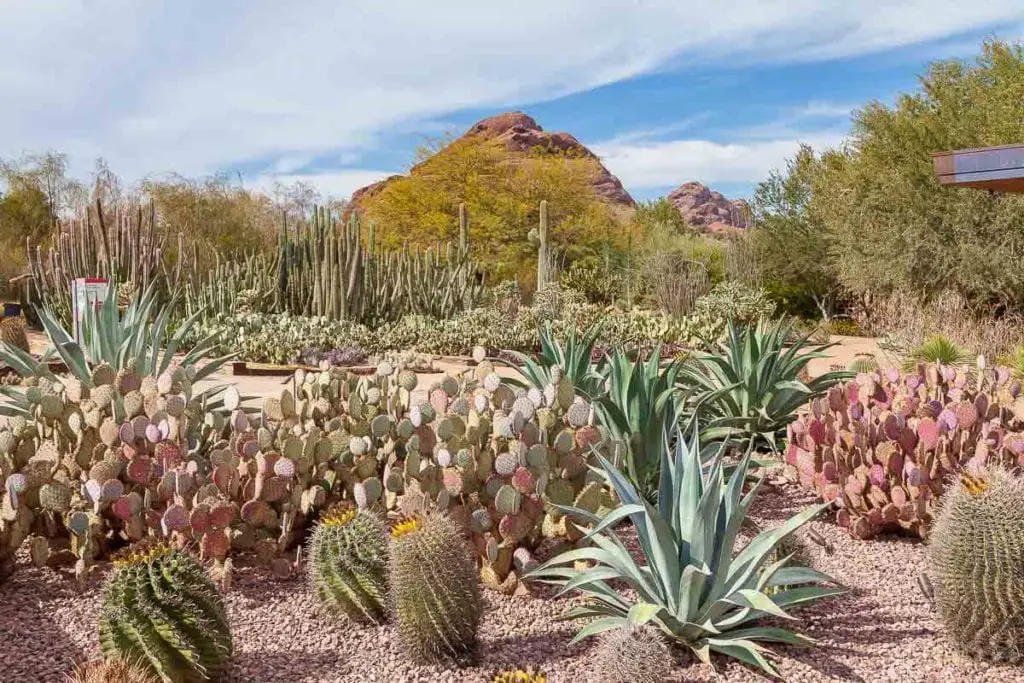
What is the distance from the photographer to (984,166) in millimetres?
8242

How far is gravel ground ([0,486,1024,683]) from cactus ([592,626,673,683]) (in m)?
0.22

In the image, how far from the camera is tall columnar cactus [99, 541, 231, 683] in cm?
276

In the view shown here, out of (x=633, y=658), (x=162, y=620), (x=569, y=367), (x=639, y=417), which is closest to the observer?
(x=633, y=658)

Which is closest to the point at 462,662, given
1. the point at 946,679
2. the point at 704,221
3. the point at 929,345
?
the point at 946,679

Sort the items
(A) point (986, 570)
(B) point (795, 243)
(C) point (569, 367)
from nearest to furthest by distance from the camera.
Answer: (A) point (986, 570) → (C) point (569, 367) → (B) point (795, 243)

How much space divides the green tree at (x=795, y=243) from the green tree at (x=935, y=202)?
11.2 feet

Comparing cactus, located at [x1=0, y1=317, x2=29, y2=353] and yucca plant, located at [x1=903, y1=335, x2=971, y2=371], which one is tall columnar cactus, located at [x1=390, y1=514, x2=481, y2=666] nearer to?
yucca plant, located at [x1=903, y1=335, x2=971, y2=371]

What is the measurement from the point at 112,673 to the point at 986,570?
2.65m

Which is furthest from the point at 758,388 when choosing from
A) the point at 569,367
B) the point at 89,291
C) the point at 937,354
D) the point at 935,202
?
the point at 935,202

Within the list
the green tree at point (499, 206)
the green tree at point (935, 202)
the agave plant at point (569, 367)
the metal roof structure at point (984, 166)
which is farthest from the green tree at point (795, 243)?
the agave plant at point (569, 367)

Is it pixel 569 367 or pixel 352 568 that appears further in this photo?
pixel 569 367

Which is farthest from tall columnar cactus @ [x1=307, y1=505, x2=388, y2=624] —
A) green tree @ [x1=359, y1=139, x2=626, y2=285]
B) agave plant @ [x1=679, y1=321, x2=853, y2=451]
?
green tree @ [x1=359, y1=139, x2=626, y2=285]

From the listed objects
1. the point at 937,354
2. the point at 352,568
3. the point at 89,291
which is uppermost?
the point at 89,291

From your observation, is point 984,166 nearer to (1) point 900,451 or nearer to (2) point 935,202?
(1) point 900,451
